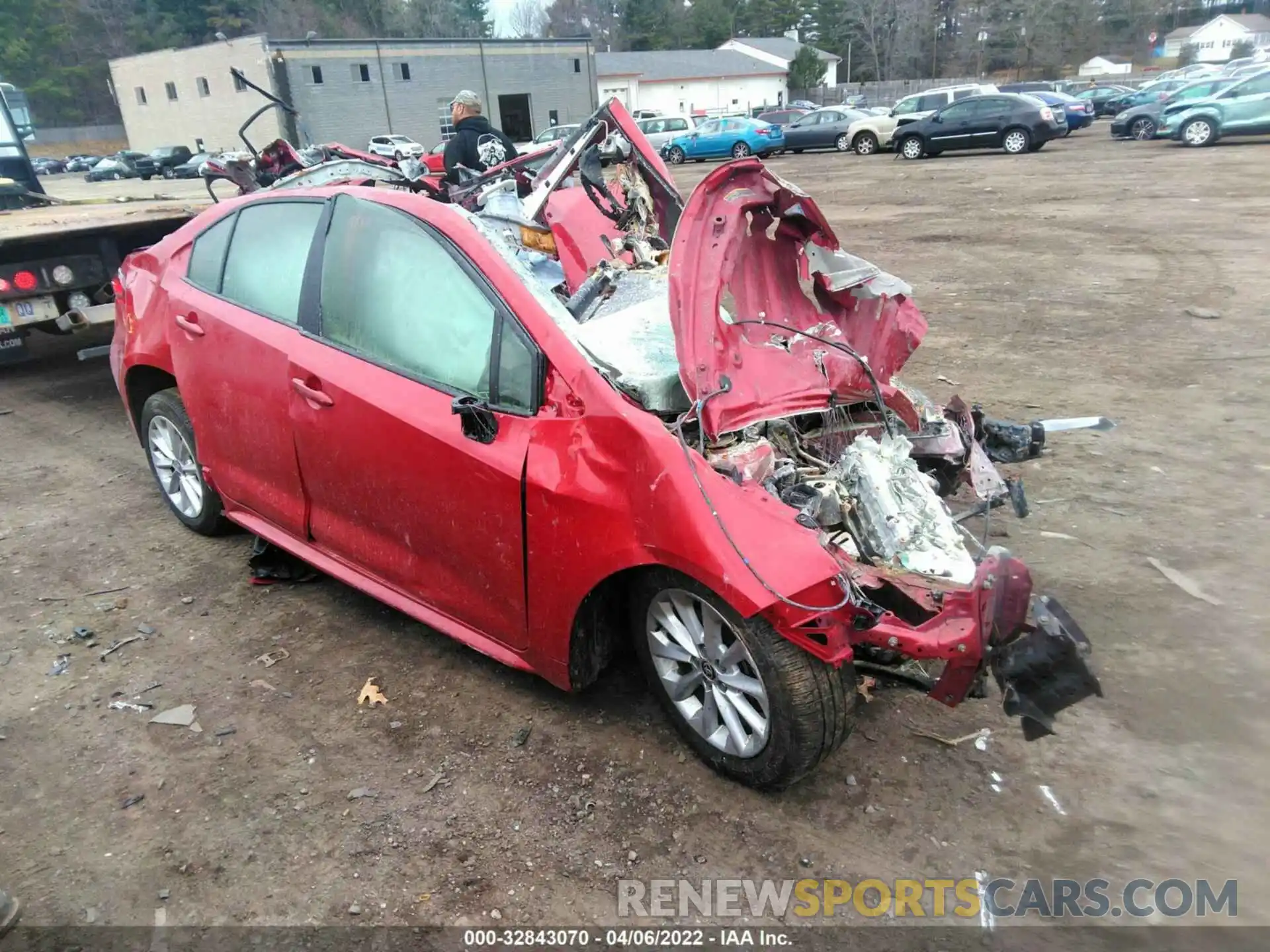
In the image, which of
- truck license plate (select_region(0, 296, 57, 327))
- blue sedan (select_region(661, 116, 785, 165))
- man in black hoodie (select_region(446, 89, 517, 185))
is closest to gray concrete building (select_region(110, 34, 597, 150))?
blue sedan (select_region(661, 116, 785, 165))

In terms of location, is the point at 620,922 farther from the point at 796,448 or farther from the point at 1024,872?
the point at 796,448

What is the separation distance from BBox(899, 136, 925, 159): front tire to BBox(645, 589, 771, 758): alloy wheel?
24602mm

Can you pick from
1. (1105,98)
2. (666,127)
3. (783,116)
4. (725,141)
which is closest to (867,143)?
(725,141)

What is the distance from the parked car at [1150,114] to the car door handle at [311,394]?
86.4ft

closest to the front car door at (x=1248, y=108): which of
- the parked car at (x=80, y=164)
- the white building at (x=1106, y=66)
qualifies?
the white building at (x=1106, y=66)

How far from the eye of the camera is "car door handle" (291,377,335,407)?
10.8ft

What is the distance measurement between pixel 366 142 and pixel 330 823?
48.2 m

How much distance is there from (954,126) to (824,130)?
275 inches

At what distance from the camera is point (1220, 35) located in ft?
258

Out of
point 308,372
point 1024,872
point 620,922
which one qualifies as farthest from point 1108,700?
point 308,372

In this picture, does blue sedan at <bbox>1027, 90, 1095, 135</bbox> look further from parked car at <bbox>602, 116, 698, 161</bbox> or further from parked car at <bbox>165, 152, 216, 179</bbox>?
parked car at <bbox>165, 152, 216, 179</bbox>

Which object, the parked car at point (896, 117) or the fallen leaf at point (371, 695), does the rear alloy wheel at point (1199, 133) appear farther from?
the fallen leaf at point (371, 695)

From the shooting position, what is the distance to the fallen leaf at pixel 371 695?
3.31m

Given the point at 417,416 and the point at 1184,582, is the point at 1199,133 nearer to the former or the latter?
the point at 1184,582
